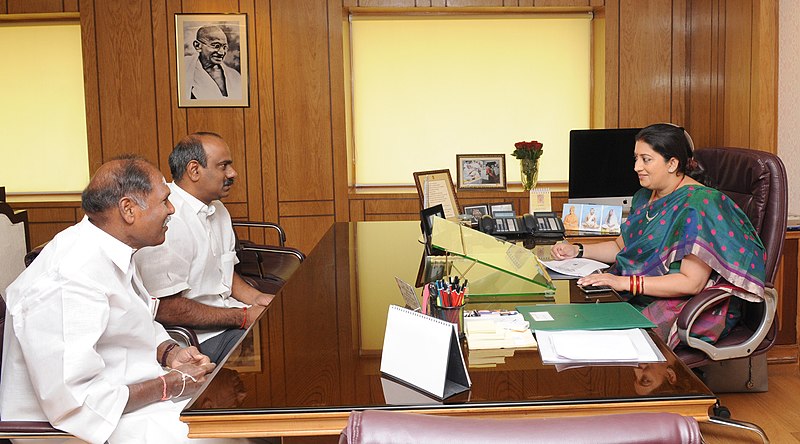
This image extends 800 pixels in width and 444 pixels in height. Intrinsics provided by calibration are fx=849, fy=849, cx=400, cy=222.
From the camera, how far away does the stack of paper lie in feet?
6.15

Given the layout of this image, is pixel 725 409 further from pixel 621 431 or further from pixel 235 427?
pixel 621 431

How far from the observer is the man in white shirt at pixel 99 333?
6.33 ft

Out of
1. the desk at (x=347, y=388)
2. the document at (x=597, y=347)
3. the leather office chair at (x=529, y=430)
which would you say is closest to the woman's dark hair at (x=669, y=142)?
the document at (x=597, y=347)

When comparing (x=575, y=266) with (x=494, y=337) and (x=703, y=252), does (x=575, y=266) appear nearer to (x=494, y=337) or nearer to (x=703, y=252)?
(x=703, y=252)

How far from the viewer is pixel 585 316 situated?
2150 mm

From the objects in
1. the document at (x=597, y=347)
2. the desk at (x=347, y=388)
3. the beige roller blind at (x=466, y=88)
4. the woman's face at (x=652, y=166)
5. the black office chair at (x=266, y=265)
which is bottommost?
the black office chair at (x=266, y=265)

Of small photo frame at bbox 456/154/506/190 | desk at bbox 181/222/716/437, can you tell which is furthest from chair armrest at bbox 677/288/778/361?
small photo frame at bbox 456/154/506/190

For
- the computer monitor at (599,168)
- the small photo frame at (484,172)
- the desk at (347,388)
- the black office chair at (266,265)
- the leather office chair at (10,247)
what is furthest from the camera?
the small photo frame at (484,172)

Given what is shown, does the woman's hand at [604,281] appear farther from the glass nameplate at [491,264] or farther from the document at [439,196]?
the document at [439,196]

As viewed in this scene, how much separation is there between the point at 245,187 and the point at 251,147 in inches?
11.6

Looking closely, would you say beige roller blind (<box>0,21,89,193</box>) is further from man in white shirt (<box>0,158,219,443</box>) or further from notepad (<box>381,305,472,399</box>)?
notepad (<box>381,305,472,399</box>)

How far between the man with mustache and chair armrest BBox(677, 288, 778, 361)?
1.56 metres

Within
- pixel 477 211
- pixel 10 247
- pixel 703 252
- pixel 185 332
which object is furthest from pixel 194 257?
pixel 703 252

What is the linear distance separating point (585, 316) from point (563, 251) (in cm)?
116
